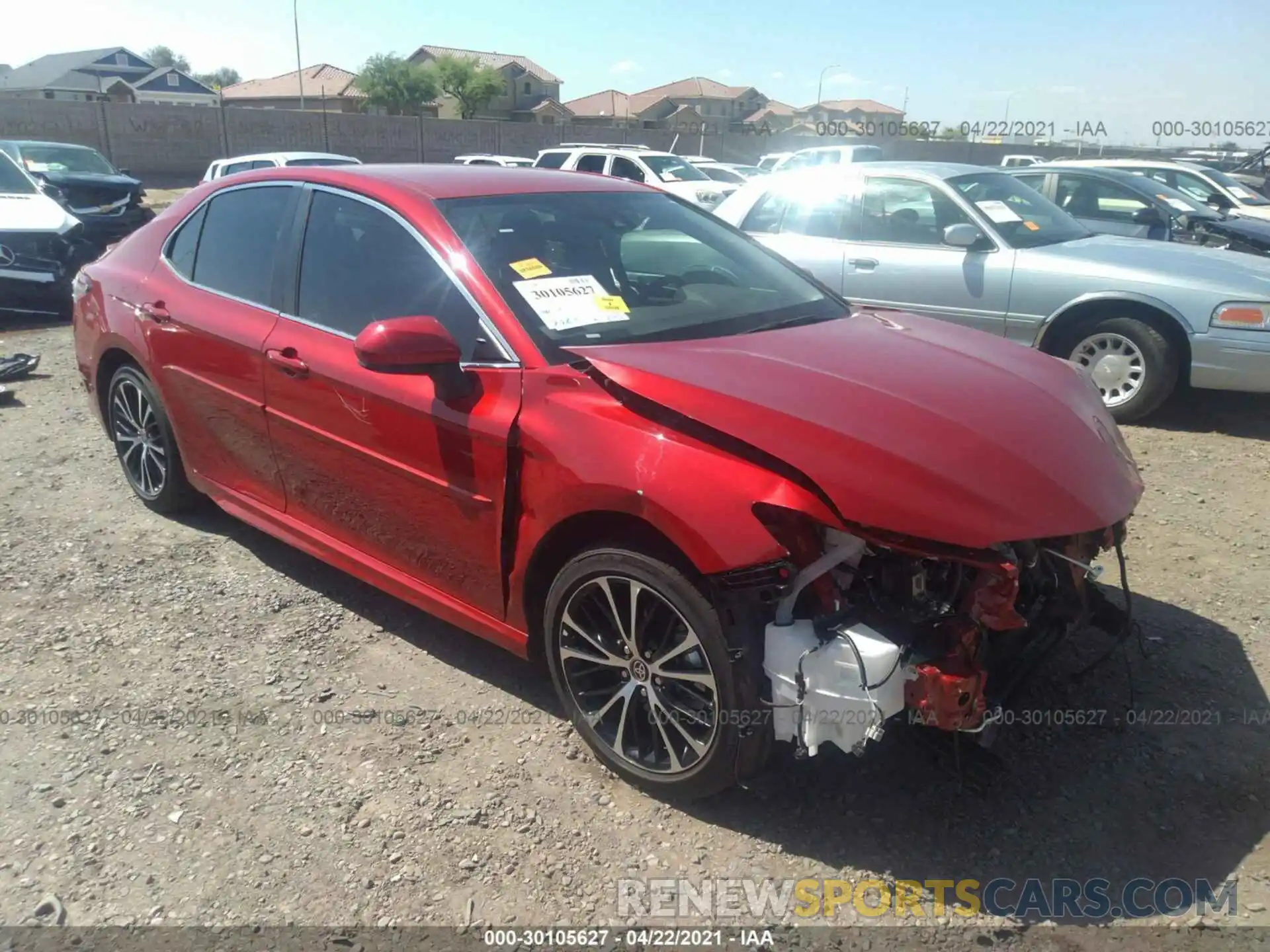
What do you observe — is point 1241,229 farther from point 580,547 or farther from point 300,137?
point 300,137

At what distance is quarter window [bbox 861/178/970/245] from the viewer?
678cm

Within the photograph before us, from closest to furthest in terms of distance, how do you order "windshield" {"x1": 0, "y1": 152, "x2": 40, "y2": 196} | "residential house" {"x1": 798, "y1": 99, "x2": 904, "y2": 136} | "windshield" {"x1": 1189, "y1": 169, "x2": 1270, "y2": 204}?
"windshield" {"x1": 0, "y1": 152, "x2": 40, "y2": 196} → "windshield" {"x1": 1189, "y1": 169, "x2": 1270, "y2": 204} → "residential house" {"x1": 798, "y1": 99, "x2": 904, "y2": 136}

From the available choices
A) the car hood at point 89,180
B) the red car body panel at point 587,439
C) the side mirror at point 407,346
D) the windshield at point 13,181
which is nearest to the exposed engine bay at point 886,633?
the red car body panel at point 587,439

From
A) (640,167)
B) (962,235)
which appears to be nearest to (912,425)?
(962,235)

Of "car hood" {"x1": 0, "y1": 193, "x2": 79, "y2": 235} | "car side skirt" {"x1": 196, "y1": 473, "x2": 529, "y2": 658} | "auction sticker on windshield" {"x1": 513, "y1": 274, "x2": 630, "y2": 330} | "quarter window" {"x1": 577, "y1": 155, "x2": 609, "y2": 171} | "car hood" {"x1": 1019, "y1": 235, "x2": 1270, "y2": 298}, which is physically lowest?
"car side skirt" {"x1": 196, "y1": 473, "x2": 529, "y2": 658}

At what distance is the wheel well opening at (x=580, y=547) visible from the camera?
2.54 metres

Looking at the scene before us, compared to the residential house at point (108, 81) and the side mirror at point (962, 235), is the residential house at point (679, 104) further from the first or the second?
the side mirror at point (962, 235)

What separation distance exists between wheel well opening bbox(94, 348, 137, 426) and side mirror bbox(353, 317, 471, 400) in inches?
88.7

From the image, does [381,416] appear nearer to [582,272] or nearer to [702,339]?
[582,272]

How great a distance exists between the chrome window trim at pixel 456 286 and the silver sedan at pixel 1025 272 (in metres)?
4.18

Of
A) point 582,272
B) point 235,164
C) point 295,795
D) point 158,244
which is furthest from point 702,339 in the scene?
point 235,164

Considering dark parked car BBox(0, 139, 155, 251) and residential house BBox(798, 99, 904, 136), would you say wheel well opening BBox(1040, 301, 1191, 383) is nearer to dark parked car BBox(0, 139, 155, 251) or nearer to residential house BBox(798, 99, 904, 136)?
dark parked car BBox(0, 139, 155, 251)

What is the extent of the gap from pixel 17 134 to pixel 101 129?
272 cm

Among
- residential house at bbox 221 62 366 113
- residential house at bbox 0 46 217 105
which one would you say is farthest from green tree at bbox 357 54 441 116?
residential house at bbox 0 46 217 105
